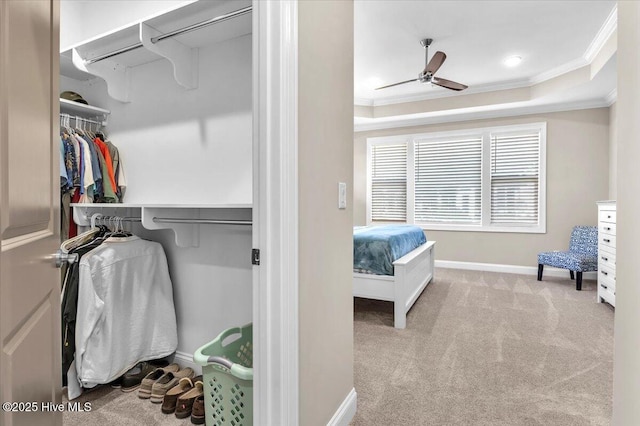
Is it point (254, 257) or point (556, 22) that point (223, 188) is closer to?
point (254, 257)

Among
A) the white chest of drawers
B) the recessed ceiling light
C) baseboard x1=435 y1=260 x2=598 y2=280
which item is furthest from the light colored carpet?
baseboard x1=435 y1=260 x2=598 y2=280

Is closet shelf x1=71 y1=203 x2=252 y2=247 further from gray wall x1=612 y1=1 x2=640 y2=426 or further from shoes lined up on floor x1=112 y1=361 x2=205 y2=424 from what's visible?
gray wall x1=612 y1=1 x2=640 y2=426

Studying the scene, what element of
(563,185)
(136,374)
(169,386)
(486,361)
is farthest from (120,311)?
(563,185)

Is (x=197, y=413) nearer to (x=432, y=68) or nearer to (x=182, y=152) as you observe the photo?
(x=182, y=152)

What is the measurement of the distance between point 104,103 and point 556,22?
403cm

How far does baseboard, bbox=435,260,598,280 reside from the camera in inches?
195

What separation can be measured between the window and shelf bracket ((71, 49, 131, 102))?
448cm

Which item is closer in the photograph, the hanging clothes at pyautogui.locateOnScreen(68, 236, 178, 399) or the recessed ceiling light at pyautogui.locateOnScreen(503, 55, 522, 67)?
the hanging clothes at pyautogui.locateOnScreen(68, 236, 178, 399)

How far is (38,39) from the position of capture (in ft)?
2.26

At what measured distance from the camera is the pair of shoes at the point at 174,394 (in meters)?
1.85

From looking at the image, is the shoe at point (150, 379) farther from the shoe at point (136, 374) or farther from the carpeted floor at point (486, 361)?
the carpeted floor at point (486, 361)

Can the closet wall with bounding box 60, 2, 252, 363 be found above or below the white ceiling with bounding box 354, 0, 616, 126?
below

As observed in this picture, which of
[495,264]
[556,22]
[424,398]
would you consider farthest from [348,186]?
[495,264]

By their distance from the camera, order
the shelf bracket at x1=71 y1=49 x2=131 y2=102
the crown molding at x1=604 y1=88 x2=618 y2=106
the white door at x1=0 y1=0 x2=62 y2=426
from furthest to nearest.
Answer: the crown molding at x1=604 y1=88 x2=618 y2=106 → the shelf bracket at x1=71 y1=49 x2=131 y2=102 → the white door at x1=0 y1=0 x2=62 y2=426
